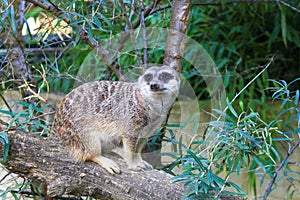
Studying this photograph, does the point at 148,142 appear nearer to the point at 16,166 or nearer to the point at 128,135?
the point at 128,135

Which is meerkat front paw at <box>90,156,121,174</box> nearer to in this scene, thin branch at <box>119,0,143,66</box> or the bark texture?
the bark texture

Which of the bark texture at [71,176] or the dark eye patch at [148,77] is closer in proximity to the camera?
the bark texture at [71,176]

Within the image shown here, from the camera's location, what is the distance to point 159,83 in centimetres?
171

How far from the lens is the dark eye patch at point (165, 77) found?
1.73 m

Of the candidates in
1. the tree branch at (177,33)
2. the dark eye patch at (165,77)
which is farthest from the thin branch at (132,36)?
the dark eye patch at (165,77)

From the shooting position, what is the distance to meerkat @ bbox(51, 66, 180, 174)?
5.72 feet

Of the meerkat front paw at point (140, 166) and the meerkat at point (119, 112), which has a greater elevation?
the meerkat at point (119, 112)

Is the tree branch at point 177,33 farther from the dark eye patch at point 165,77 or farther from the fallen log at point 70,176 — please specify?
the fallen log at point 70,176

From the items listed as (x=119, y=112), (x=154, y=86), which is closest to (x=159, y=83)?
(x=154, y=86)

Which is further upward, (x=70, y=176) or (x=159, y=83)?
(x=159, y=83)

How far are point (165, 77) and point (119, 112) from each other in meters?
0.21

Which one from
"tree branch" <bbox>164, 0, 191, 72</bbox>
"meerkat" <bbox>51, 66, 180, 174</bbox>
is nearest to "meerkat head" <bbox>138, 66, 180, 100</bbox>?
"meerkat" <bbox>51, 66, 180, 174</bbox>

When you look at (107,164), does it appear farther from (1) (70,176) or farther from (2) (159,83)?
(2) (159,83)

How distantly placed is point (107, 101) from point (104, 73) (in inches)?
19.7
